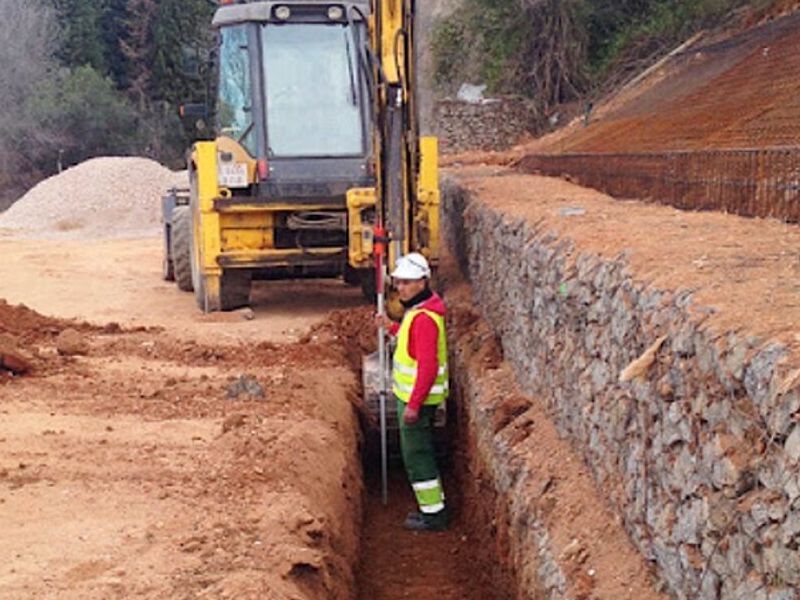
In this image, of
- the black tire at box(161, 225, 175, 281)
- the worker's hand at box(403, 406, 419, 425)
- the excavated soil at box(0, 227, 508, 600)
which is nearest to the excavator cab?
the excavated soil at box(0, 227, 508, 600)

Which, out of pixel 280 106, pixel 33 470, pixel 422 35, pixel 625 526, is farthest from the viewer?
pixel 422 35

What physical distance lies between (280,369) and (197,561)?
4.68 metres

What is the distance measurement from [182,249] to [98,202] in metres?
18.2

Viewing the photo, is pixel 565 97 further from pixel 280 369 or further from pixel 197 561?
pixel 197 561

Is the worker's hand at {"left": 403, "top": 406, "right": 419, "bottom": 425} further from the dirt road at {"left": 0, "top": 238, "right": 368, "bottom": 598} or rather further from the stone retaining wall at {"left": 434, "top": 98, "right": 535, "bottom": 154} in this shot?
the stone retaining wall at {"left": 434, "top": 98, "right": 535, "bottom": 154}

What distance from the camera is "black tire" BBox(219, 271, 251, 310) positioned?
1301 cm

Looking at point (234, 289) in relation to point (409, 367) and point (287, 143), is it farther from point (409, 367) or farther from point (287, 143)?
point (409, 367)

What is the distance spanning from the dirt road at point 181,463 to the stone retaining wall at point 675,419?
1643 millimetres

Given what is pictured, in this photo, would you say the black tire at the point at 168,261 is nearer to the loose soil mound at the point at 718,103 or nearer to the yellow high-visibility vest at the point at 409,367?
the loose soil mound at the point at 718,103

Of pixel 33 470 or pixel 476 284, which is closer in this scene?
pixel 33 470

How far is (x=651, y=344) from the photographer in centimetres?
471

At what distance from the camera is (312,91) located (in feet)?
41.2

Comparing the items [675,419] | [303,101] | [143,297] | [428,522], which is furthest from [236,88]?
[675,419]

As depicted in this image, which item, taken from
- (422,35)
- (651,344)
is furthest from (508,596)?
(422,35)
